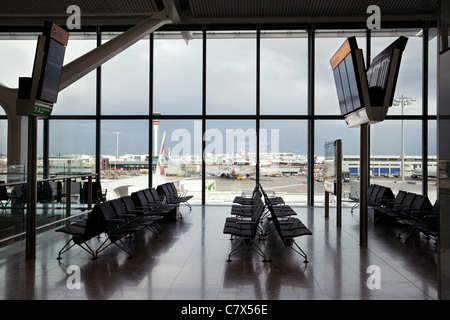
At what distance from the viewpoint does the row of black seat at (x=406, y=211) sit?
19.9 feet

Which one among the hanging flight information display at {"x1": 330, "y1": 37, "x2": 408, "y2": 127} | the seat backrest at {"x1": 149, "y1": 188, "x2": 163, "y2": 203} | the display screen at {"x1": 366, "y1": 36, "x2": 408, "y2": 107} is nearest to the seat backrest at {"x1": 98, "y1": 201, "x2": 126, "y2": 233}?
the seat backrest at {"x1": 149, "y1": 188, "x2": 163, "y2": 203}

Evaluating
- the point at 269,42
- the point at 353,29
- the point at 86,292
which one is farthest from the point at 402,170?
the point at 86,292

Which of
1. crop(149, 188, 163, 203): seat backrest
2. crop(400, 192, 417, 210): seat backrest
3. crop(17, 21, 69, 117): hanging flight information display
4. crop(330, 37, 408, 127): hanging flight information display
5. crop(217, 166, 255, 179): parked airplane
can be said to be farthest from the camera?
crop(217, 166, 255, 179): parked airplane

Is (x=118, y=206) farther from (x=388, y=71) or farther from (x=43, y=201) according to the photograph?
(x=388, y=71)

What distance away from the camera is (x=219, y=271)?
4.47 metres

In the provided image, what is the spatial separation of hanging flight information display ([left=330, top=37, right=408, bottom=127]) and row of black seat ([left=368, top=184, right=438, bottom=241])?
2.11m

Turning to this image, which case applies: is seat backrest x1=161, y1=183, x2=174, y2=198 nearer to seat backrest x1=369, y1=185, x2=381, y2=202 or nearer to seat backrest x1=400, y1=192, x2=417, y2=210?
seat backrest x1=369, y1=185, x2=381, y2=202

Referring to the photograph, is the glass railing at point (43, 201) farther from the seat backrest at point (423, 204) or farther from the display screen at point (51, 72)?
the seat backrest at point (423, 204)

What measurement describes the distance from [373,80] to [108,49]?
7.24 meters

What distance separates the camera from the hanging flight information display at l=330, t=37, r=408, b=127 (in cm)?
519

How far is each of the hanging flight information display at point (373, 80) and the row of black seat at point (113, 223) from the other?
13.6 ft
